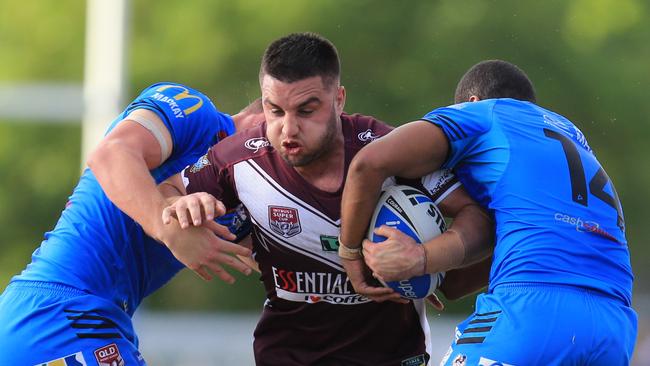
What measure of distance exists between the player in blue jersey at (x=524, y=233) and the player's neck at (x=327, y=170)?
1.14 ft

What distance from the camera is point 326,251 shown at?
5160 mm

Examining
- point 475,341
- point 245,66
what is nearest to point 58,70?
point 245,66

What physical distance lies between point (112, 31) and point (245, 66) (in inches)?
184

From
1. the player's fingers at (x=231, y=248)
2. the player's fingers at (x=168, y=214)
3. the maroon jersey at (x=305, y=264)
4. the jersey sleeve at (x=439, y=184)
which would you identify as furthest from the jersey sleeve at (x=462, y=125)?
the player's fingers at (x=168, y=214)

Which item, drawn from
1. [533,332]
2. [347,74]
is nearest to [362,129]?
[533,332]

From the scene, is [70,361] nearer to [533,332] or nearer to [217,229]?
[217,229]

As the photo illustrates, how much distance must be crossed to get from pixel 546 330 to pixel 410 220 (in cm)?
79

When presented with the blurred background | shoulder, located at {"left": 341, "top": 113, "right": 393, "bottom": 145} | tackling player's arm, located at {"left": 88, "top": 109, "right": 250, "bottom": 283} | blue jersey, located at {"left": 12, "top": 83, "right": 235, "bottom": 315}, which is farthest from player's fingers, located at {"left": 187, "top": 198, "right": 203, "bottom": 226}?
the blurred background

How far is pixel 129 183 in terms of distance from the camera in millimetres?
4742

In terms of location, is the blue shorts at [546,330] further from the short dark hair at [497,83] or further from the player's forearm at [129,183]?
the player's forearm at [129,183]

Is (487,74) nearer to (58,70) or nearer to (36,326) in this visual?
(36,326)

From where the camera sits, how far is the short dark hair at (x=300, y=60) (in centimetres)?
491

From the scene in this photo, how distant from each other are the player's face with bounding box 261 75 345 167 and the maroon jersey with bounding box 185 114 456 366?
23 centimetres

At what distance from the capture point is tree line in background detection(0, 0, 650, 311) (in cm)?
1546
